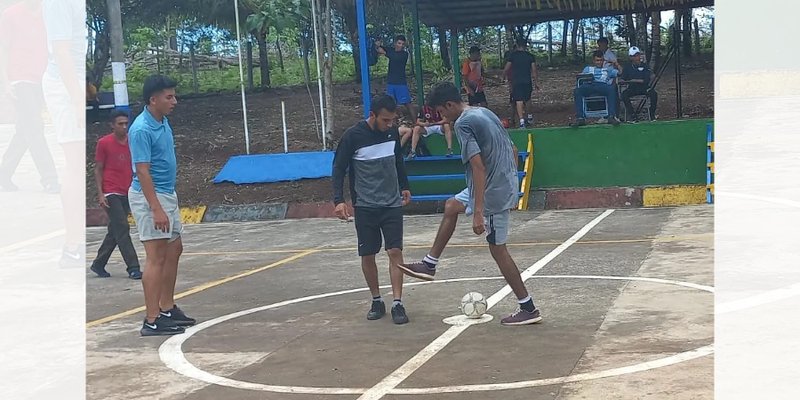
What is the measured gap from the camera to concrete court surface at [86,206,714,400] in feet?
17.2

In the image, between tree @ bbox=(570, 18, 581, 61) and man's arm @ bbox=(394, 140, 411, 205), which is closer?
man's arm @ bbox=(394, 140, 411, 205)

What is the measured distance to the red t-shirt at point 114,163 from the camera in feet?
31.5

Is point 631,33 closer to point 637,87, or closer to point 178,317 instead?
point 637,87

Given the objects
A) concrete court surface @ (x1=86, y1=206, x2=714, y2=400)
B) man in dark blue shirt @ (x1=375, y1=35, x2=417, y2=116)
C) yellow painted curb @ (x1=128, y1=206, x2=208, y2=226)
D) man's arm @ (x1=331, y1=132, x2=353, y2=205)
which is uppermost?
man in dark blue shirt @ (x1=375, y1=35, x2=417, y2=116)

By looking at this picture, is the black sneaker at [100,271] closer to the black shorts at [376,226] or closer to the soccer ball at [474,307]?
the black shorts at [376,226]

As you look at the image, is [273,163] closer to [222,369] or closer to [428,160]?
[428,160]

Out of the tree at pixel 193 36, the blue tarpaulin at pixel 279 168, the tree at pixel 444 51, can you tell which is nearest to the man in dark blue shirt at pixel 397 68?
the blue tarpaulin at pixel 279 168

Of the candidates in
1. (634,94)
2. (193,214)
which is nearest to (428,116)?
(634,94)

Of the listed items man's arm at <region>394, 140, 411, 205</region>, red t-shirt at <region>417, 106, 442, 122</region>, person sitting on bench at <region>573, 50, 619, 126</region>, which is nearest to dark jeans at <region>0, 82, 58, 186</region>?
man's arm at <region>394, 140, 411, 205</region>

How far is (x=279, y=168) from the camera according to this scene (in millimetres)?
16422

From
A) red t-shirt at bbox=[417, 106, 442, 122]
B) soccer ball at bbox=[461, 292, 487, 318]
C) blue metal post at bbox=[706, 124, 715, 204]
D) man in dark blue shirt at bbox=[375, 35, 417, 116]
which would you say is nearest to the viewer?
soccer ball at bbox=[461, 292, 487, 318]

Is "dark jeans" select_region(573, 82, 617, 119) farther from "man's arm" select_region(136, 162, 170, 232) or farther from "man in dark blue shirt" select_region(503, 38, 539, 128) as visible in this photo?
"man's arm" select_region(136, 162, 170, 232)

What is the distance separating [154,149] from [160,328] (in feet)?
4.33

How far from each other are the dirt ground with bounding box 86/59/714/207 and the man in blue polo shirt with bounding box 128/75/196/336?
27.4 feet
